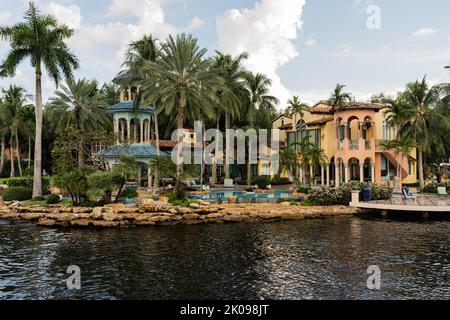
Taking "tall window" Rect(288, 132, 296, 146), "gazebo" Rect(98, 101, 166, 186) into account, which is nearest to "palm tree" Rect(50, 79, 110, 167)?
"gazebo" Rect(98, 101, 166, 186)

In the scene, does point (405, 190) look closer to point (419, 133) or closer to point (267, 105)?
point (419, 133)

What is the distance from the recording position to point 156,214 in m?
27.6

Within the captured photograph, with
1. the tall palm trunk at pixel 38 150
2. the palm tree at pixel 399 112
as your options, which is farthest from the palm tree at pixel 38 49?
the palm tree at pixel 399 112

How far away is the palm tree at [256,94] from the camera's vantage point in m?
48.5

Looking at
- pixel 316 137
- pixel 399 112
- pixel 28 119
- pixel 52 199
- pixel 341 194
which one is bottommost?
pixel 52 199

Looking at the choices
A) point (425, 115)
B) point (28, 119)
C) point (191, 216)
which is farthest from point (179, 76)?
point (28, 119)

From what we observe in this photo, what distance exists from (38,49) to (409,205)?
33.8 metres

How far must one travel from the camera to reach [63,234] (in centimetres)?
2372

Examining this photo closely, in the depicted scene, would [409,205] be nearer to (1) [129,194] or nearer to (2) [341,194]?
(2) [341,194]

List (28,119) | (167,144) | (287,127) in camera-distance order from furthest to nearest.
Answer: (28,119), (167,144), (287,127)

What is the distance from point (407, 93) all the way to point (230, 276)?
118ft

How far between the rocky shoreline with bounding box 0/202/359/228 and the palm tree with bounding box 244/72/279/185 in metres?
18.9

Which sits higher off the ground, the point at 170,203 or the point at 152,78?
the point at 152,78
